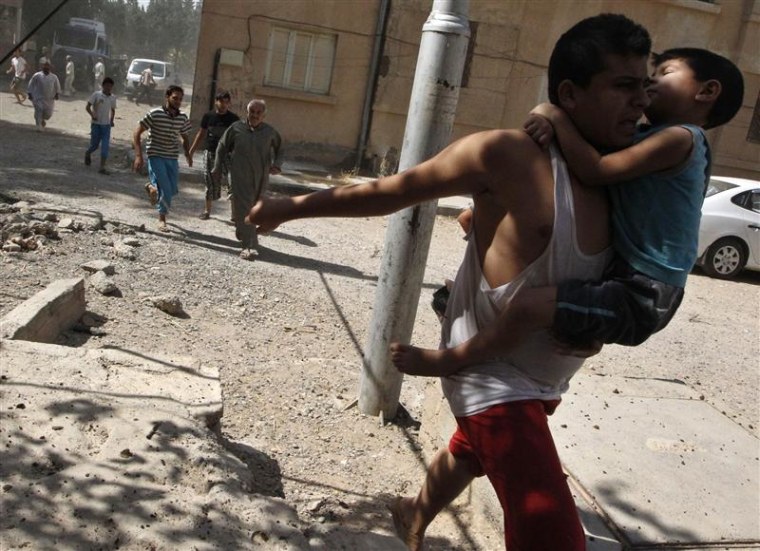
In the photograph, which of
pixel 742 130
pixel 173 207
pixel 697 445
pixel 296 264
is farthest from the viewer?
pixel 742 130

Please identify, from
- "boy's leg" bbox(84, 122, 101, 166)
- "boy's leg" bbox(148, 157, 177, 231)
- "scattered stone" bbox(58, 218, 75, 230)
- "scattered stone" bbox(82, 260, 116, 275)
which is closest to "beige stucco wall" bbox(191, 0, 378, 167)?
"boy's leg" bbox(84, 122, 101, 166)

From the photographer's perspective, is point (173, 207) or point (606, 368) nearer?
point (606, 368)

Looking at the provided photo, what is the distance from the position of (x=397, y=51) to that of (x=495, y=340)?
14.5 metres

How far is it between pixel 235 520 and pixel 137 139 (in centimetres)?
769

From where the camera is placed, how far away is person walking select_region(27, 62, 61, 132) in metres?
16.7

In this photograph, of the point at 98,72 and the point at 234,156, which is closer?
the point at 234,156

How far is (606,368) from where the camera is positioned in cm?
645

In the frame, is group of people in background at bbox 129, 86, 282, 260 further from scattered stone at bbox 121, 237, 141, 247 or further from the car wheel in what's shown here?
the car wheel

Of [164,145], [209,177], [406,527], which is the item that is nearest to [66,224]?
[164,145]

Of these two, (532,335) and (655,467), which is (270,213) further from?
(655,467)

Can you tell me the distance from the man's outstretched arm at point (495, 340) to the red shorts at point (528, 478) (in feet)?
0.51

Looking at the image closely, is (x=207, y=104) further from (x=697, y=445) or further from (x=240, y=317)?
(x=697, y=445)

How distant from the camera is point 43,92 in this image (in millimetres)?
16906

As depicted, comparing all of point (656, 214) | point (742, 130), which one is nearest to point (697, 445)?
point (656, 214)
